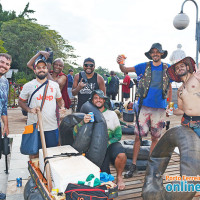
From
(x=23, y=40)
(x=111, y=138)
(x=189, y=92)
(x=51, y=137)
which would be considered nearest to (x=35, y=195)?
(x=51, y=137)

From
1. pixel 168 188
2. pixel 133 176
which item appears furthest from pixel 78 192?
pixel 133 176

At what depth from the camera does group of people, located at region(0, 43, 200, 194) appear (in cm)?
300

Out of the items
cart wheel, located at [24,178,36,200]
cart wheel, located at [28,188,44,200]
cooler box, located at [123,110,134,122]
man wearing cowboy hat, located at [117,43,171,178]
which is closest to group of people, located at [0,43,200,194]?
man wearing cowboy hat, located at [117,43,171,178]

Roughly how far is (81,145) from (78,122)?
525 millimetres

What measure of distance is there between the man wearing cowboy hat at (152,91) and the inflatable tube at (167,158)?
0.98 meters

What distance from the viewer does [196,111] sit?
9.30 ft

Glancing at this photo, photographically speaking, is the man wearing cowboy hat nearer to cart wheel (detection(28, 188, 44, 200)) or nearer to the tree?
cart wheel (detection(28, 188, 44, 200))

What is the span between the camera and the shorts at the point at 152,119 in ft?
13.0

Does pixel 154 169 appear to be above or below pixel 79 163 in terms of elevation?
below

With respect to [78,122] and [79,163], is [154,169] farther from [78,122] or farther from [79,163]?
[78,122]

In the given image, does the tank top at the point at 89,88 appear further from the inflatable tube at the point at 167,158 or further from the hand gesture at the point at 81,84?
Answer: the inflatable tube at the point at 167,158

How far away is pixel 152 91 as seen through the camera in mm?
3898

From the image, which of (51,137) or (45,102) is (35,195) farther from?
(45,102)

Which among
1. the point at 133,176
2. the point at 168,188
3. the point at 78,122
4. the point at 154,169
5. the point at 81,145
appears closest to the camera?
the point at 168,188
